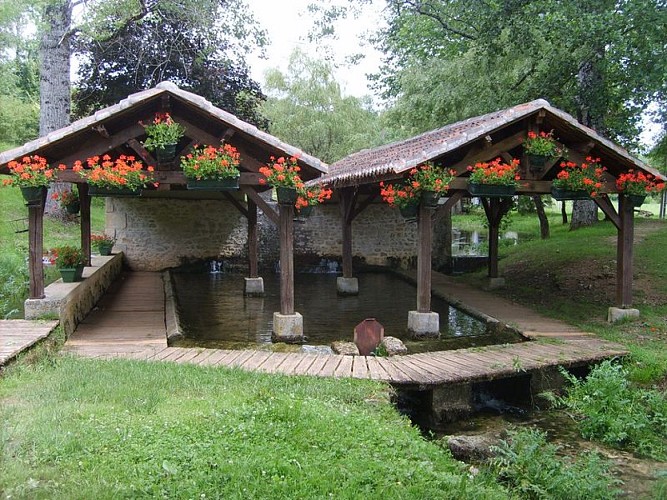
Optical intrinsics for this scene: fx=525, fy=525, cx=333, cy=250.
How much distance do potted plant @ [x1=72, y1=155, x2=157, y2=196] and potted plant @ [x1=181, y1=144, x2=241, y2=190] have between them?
1.72 feet

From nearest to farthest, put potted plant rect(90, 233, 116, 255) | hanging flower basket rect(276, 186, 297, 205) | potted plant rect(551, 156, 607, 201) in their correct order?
hanging flower basket rect(276, 186, 297, 205) → potted plant rect(551, 156, 607, 201) → potted plant rect(90, 233, 116, 255)

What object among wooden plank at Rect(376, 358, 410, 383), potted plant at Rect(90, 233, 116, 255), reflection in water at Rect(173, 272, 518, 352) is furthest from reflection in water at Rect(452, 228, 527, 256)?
wooden plank at Rect(376, 358, 410, 383)

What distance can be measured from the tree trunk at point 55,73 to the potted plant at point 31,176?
774 centimetres

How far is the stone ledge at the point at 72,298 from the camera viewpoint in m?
6.25

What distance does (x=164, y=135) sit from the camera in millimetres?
6469

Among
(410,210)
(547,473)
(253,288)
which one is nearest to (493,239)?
(410,210)

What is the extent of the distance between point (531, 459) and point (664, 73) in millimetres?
7308

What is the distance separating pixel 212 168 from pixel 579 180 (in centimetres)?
529

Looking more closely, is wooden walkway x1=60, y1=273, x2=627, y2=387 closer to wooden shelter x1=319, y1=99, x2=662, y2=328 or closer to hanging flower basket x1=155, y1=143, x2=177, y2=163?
wooden shelter x1=319, y1=99, x2=662, y2=328

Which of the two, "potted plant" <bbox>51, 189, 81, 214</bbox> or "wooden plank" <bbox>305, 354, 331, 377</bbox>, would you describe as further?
"potted plant" <bbox>51, 189, 81, 214</bbox>

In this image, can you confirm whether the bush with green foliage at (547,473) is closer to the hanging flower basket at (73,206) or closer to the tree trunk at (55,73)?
the hanging flower basket at (73,206)

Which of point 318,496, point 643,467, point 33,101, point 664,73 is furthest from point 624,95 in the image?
point 33,101

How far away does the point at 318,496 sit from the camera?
283 centimetres

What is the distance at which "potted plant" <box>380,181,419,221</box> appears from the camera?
7211 millimetres
